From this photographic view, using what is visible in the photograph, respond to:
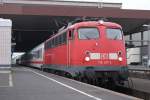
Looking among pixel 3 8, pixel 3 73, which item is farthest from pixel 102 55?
pixel 3 8

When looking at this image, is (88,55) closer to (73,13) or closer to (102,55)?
(102,55)

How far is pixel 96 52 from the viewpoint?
22109mm

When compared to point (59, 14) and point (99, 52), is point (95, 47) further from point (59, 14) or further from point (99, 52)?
point (59, 14)

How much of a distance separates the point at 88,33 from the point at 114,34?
1331 millimetres

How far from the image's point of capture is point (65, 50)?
24.4 meters

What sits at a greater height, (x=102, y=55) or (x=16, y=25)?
(x=16, y=25)

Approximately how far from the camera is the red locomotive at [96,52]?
21938mm

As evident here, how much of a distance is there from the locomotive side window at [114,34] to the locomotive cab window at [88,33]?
1.87ft

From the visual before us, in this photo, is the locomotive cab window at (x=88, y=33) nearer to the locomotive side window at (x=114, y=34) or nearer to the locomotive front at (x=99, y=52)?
the locomotive front at (x=99, y=52)

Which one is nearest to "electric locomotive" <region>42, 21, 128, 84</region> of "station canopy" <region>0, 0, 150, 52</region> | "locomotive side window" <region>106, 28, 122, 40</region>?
"locomotive side window" <region>106, 28, 122, 40</region>

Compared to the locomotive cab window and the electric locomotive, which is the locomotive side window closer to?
the electric locomotive

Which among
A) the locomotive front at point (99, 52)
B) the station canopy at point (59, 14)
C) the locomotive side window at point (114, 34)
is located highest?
the station canopy at point (59, 14)

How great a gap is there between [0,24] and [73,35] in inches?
212

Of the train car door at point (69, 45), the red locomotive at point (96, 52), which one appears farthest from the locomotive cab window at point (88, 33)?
the train car door at point (69, 45)
